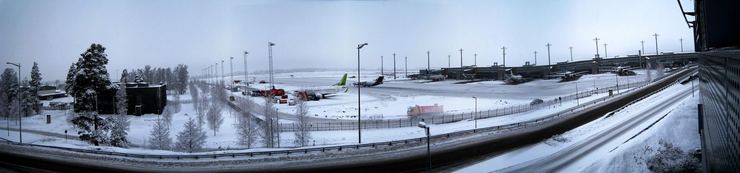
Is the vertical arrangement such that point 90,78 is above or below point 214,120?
above

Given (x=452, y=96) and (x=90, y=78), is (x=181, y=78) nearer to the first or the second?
(x=90, y=78)

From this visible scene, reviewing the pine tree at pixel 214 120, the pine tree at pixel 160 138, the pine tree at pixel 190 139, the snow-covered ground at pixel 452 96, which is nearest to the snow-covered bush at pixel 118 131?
the pine tree at pixel 160 138

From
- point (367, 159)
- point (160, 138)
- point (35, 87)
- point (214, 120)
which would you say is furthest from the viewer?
point (214, 120)

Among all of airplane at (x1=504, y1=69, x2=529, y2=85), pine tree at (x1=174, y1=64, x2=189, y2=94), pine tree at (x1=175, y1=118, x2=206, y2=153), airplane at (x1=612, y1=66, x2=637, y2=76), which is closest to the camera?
pine tree at (x1=175, y1=118, x2=206, y2=153)

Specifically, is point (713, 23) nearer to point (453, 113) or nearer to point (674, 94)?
point (453, 113)

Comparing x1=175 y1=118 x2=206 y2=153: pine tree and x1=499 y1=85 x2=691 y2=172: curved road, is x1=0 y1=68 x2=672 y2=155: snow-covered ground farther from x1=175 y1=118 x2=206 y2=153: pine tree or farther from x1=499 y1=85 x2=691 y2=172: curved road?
x1=499 y1=85 x2=691 y2=172: curved road

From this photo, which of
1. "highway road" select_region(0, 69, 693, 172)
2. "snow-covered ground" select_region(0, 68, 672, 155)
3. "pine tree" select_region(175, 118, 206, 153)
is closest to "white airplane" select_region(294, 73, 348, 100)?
"snow-covered ground" select_region(0, 68, 672, 155)

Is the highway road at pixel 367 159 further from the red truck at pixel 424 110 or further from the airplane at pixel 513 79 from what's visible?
the airplane at pixel 513 79

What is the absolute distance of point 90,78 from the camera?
85.0 feet

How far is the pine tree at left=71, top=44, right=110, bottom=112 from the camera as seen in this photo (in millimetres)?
25234

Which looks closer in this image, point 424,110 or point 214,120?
point 214,120

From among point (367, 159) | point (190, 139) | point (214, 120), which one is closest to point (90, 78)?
point (190, 139)

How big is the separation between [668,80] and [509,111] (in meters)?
22.8

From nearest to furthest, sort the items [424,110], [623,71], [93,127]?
1. [93,127]
2. [424,110]
3. [623,71]
